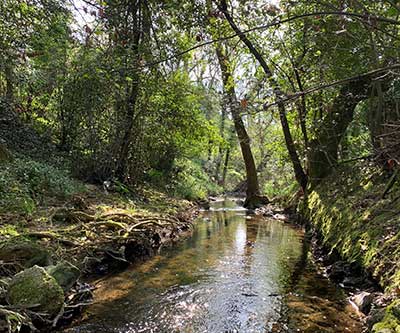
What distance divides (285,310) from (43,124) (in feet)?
32.5

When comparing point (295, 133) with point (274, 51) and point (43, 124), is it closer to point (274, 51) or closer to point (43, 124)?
point (274, 51)

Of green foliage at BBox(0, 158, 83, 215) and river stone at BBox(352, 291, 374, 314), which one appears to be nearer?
river stone at BBox(352, 291, 374, 314)

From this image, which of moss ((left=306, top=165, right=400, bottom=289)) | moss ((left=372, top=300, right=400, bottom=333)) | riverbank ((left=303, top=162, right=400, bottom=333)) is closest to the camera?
Result: moss ((left=372, top=300, right=400, bottom=333))

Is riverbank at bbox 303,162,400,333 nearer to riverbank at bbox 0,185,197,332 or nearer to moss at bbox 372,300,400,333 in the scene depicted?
moss at bbox 372,300,400,333

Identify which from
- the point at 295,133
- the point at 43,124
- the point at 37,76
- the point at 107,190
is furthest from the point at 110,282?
the point at 295,133

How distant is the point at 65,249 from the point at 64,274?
111 centimetres

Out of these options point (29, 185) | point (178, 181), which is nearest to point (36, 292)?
point (29, 185)

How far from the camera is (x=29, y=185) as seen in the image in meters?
7.53

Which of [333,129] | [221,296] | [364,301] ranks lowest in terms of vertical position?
[221,296]

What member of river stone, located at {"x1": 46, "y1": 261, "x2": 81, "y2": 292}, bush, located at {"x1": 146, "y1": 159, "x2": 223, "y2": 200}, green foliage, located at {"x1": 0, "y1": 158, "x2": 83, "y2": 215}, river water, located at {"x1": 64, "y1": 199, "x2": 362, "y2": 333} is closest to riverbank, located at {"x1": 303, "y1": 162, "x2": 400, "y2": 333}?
river water, located at {"x1": 64, "y1": 199, "x2": 362, "y2": 333}

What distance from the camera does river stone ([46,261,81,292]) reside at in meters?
4.23

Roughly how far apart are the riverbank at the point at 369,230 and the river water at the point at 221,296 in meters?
0.49

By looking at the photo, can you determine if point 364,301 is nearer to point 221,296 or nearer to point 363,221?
point 221,296

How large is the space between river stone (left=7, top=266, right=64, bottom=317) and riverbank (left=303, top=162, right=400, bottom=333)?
3163mm
